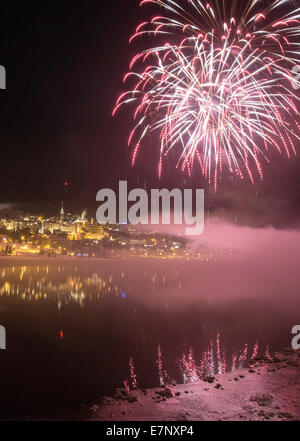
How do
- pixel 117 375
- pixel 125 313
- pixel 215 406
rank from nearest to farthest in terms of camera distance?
pixel 215 406, pixel 117 375, pixel 125 313

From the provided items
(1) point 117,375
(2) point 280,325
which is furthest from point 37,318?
(2) point 280,325
